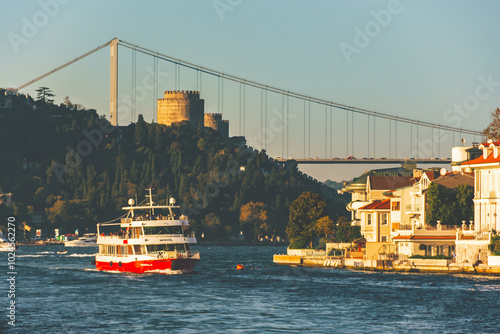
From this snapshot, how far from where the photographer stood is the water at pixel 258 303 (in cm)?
6988

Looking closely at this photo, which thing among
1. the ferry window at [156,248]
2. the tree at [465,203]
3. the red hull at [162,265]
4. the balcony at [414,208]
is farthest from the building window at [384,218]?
the ferry window at [156,248]

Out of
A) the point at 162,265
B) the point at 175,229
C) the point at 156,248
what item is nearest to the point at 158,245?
the point at 156,248

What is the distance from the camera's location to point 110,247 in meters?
121

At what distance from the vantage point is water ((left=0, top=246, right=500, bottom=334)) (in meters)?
69.9

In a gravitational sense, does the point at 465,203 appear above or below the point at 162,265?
above

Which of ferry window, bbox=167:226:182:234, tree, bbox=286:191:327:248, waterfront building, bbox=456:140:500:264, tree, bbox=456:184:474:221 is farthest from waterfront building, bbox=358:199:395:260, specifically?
ferry window, bbox=167:226:182:234

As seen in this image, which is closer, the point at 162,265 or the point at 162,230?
the point at 162,265

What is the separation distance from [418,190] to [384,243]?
8.11 m

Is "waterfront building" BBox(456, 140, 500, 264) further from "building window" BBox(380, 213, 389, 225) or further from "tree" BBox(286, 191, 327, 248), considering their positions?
"tree" BBox(286, 191, 327, 248)

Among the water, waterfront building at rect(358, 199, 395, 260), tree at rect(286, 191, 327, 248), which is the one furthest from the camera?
tree at rect(286, 191, 327, 248)

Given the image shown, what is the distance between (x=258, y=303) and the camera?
84.4 meters

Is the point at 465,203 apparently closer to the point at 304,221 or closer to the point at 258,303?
the point at 304,221

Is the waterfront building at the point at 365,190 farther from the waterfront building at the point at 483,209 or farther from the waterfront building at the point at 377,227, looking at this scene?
the waterfront building at the point at 483,209

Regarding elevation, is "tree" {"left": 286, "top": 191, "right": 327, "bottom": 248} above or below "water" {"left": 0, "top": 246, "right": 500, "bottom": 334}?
above
